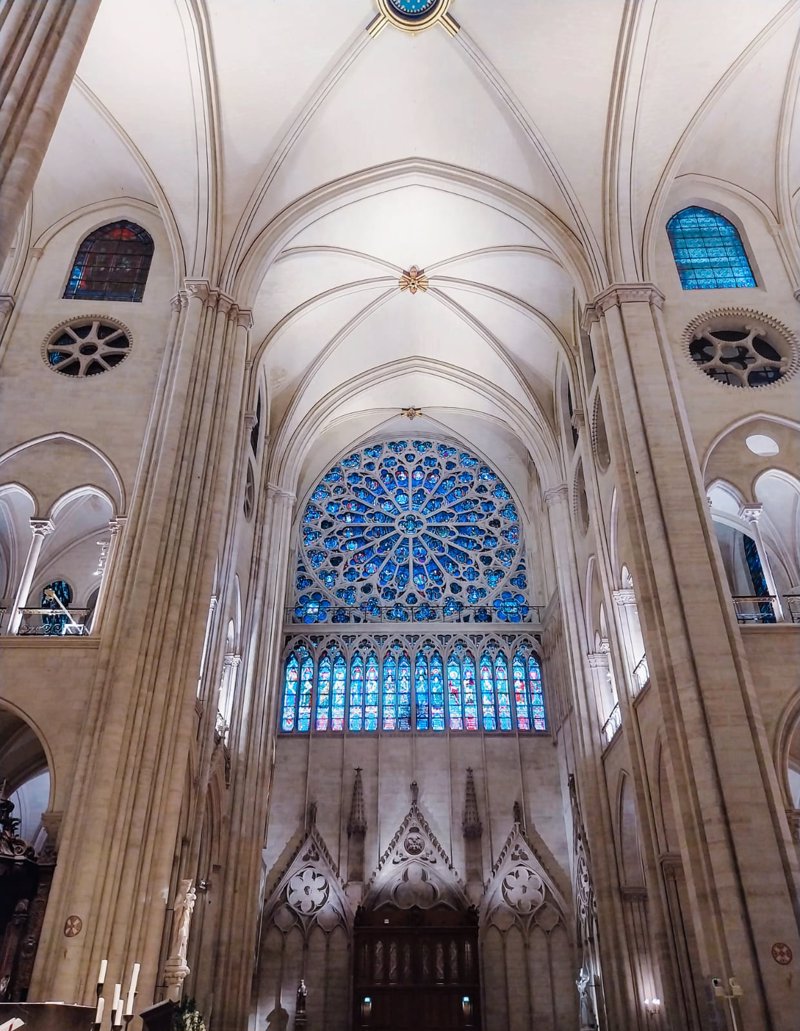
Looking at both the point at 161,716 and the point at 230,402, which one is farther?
the point at 230,402

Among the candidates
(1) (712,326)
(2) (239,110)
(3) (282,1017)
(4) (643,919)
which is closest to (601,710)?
(4) (643,919)

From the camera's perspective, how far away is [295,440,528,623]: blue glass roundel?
75.7ft

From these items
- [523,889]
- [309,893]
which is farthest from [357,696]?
[523,889]

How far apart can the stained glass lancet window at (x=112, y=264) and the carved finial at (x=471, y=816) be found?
13.4 meters

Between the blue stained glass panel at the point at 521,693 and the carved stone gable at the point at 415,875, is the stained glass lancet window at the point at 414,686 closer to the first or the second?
the blue stained glass panel at the point at 521,693

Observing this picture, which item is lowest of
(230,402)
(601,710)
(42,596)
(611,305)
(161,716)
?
(161,716)

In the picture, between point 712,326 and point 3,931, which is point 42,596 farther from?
point 712,326

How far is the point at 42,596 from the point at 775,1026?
13931 millimetres

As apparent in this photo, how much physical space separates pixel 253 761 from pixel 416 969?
18.8 ft

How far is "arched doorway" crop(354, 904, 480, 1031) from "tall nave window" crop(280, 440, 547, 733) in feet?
14.8

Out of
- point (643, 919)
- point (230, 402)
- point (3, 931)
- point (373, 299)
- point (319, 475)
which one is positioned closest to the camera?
point (3, 931)

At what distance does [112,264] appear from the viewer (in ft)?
51.1

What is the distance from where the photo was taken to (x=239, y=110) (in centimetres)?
1461

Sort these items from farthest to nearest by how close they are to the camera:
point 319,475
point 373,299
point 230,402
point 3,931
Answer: point 319,475 < point 373,299 < point 230,402 < point 3,931
